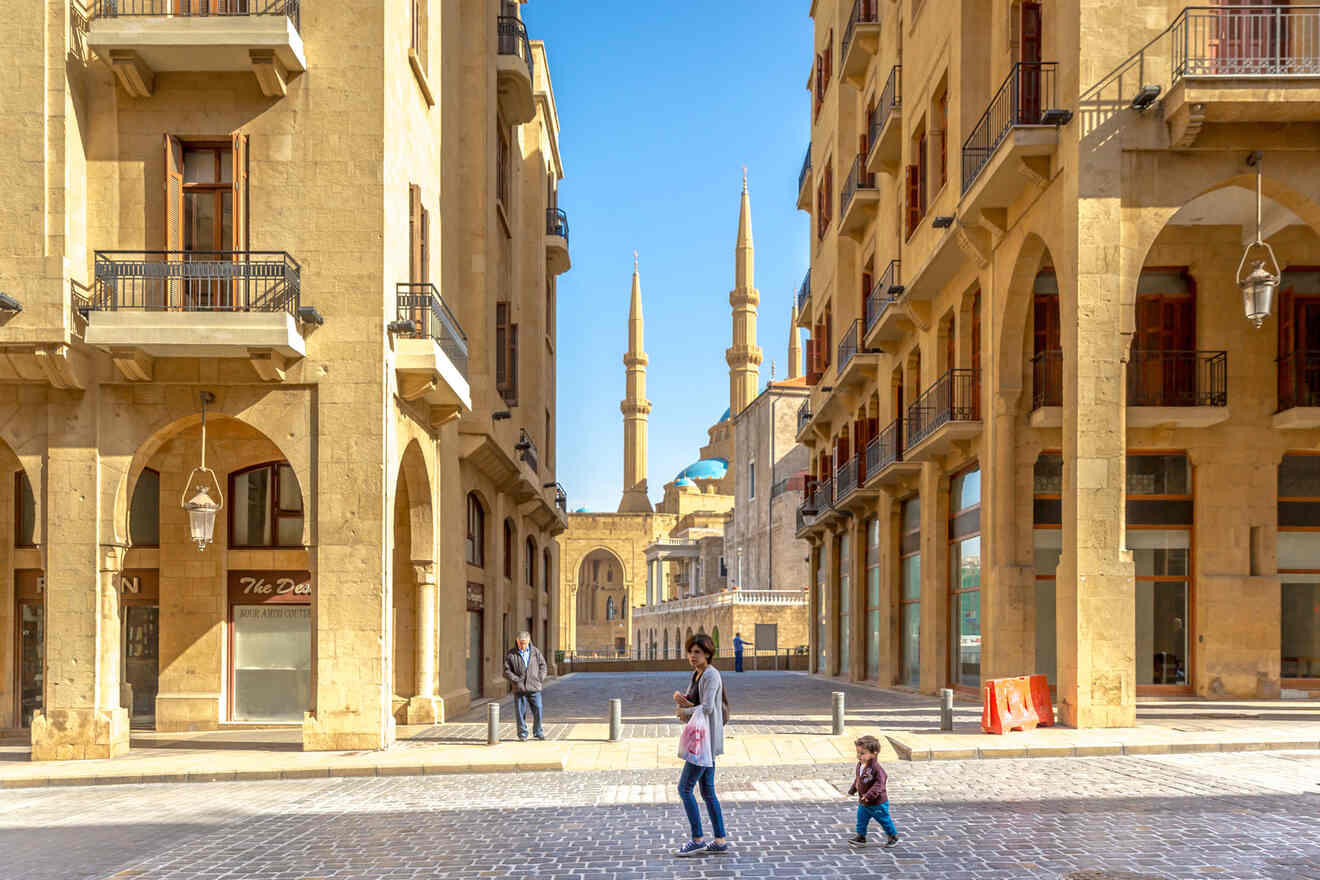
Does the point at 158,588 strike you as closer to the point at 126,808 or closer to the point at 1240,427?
the point at 126,808

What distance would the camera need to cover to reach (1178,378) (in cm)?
2214

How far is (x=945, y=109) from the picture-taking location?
83.4ft

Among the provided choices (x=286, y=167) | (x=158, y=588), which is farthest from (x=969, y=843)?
(x=158, y=588)

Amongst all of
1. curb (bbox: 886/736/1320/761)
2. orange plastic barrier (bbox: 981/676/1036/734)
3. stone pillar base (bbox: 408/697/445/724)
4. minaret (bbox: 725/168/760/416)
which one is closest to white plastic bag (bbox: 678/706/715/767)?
curb (bbox: 886/736/1320/761)

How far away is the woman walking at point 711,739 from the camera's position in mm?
9273

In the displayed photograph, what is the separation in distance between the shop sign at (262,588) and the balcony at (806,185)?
30.2 metres

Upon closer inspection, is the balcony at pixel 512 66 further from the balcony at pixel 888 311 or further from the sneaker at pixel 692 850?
the sneaker at pixel 692 850

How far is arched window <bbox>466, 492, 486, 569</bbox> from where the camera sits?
84.6ft

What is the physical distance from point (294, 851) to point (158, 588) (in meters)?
11.2

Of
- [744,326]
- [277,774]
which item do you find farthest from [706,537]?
[277,774]

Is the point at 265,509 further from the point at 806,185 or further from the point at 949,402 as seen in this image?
the point at 806,185

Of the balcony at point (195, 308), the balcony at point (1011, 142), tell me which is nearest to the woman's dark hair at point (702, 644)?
the balcony at point (195, 308)

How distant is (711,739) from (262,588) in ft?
41.1

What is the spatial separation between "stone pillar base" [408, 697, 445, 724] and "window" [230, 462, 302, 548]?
10.3ft
